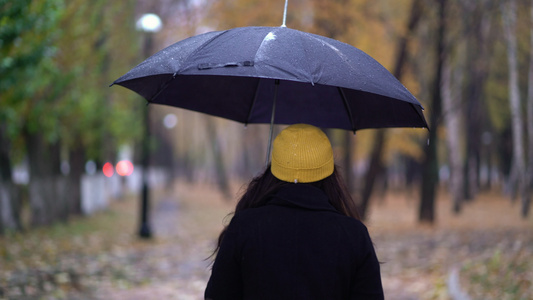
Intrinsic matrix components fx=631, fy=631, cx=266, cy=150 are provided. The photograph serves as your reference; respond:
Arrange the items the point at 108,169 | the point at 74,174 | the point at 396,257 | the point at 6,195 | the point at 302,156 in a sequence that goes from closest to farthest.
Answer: the point at 302,156
the point at 396,257
the point at 6,195
the point at 74,174
the point at 108,169

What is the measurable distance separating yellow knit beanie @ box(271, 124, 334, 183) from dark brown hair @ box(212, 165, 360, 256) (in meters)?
0.05

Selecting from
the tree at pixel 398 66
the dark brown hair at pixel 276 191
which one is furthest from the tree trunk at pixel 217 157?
the dark brown hair at pixel 276 191

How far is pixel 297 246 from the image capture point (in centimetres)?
263

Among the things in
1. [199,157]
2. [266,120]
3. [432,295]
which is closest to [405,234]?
[432,295]

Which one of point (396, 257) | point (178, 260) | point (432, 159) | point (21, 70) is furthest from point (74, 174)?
point (396, 257)

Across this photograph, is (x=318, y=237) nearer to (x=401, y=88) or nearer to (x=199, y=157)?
(x=401, y=88)

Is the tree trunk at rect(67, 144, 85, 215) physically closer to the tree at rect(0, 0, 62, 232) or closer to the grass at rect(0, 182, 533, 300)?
the grass at rect(0, 182, 533, 300)

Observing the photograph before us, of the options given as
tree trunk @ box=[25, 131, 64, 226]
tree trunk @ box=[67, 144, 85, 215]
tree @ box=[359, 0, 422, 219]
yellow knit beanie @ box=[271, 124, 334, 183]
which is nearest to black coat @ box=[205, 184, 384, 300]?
yellow knit beanie @ box=[271, 124, 334, 183]

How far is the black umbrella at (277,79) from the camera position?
3.37m

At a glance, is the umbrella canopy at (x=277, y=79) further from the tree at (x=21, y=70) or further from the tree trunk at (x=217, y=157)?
the tree trunk at (x=217, y=157)

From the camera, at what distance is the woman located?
2.62 meters

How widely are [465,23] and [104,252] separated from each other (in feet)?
39.3

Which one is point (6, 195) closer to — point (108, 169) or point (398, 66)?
point (398, 66)

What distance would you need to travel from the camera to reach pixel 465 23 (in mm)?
18469
